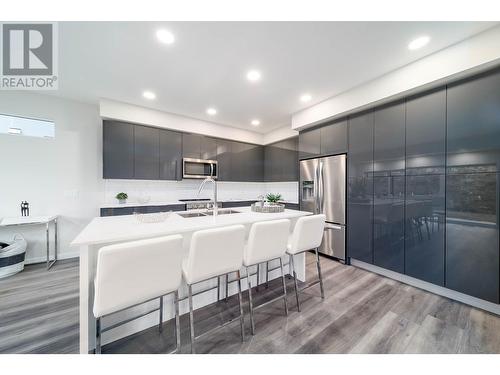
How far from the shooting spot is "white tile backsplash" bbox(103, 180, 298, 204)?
3598mm

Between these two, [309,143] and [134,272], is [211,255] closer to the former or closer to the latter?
[134,272]

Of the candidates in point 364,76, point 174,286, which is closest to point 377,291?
point 174,286

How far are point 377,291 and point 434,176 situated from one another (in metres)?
1.49

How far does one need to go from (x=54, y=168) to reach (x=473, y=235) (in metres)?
5.65

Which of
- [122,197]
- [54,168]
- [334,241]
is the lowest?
[334,241]

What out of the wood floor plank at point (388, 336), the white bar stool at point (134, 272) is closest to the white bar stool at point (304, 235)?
the wood floor plank at point (388, 336)

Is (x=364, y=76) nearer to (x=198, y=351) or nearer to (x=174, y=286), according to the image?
(x=174, y=286)

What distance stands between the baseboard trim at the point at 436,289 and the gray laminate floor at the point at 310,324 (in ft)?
0.26

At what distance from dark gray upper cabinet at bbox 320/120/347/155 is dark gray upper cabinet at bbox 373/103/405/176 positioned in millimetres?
455

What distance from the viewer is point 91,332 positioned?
137 centimetres

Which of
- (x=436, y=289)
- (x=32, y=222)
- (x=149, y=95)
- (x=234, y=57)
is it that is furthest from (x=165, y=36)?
(x=436, y=289)

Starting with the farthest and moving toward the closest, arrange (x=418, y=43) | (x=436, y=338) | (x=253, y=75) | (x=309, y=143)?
(x=309, y=143) → (x=253, y=75) → (x=418, y=43) → (x=436, y=338)

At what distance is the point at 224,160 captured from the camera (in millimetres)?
4438
